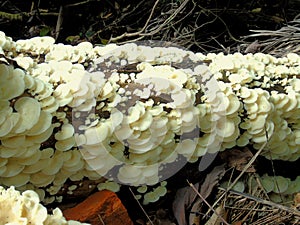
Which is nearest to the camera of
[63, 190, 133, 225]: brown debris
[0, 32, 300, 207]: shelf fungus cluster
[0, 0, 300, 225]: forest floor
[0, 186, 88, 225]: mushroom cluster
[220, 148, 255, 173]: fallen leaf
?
[0, 186, 88, 225]: mushroom cluster

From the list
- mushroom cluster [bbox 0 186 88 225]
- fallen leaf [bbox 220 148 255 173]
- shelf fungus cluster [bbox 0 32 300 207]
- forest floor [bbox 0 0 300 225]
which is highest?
mushroom cluster [bbox 0 186 88 225]

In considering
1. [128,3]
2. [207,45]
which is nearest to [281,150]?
[207,45]

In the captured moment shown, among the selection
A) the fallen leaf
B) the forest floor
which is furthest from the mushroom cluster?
the forest floor

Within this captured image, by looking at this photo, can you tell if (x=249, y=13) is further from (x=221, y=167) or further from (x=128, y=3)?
(x=221, y=167)

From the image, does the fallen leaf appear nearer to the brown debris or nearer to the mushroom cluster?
the brown debris

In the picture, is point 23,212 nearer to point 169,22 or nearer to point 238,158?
point 238,158
